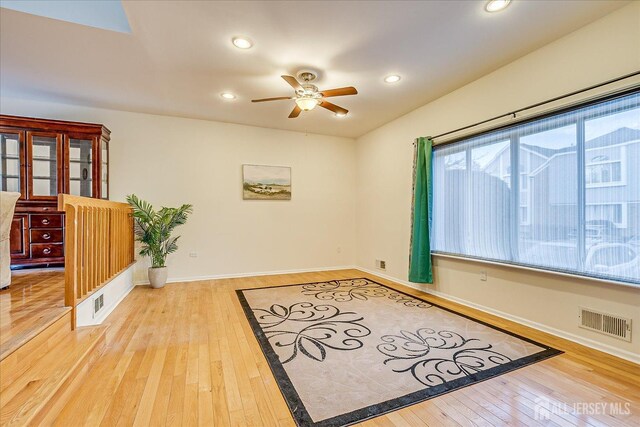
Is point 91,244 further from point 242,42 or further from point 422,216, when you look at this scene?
point 422,216

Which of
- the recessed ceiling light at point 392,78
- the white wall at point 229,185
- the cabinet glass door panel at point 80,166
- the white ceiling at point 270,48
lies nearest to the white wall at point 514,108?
the white ceiling at point 270,48

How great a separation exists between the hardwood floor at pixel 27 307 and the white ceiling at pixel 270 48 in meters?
2.33

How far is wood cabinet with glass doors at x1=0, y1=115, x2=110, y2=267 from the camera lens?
3.55 metres

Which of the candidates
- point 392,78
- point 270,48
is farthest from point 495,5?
point 270,48

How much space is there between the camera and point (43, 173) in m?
3.70

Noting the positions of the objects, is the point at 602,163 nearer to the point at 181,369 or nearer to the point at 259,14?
the point at 259,14

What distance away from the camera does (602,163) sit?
2.32 meters

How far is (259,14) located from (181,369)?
2.82 meters

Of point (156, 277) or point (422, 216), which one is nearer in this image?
point (422, 216)

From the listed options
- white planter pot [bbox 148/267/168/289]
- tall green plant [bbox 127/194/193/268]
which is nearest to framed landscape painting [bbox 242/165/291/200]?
tall green plant [bbox 127/194/193/268]

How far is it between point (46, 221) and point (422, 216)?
5.13 meters

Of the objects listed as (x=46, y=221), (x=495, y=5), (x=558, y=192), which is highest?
(x=495, y=5)

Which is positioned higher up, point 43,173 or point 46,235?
point 43,173

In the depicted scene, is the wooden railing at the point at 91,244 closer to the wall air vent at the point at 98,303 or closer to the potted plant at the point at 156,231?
the wall air vent at the point at 98,303
